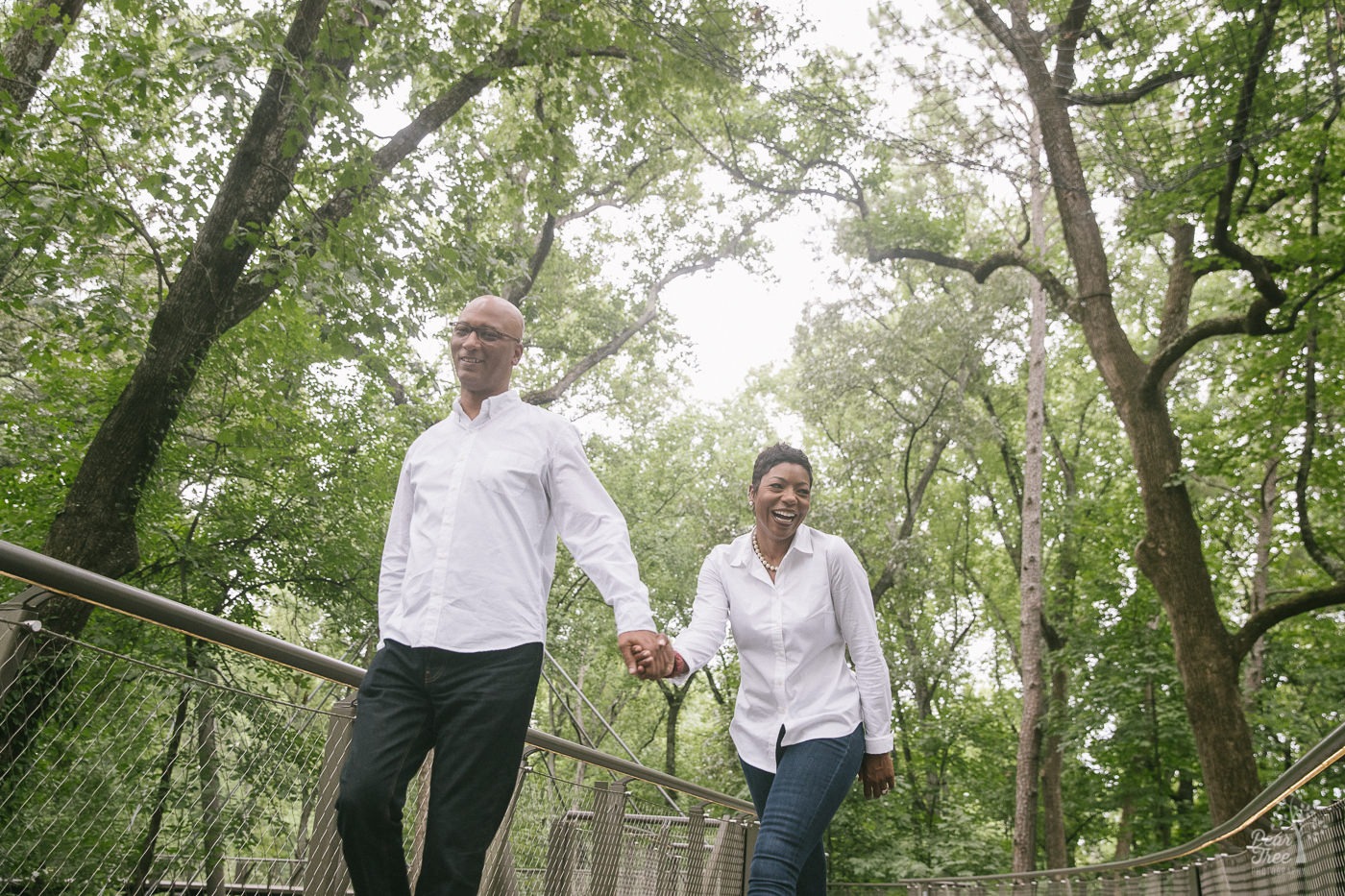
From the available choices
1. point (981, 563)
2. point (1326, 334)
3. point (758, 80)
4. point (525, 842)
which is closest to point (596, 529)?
point (525, 842)

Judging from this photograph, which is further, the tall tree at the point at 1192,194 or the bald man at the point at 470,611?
the tall tree at the point at 1192,194

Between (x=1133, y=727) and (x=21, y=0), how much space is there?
16074mm

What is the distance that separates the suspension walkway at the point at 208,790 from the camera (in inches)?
95.2

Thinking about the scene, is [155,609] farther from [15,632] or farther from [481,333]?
[481,333]

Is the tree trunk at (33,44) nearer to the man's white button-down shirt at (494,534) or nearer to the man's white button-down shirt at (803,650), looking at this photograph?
the man's white button-down shirt at (494,534)

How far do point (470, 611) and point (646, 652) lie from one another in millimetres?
428

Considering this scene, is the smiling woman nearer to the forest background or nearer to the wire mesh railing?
the wire mesh railing

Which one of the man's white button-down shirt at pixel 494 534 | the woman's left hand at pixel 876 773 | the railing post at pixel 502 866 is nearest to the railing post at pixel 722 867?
the railing post at pixel 502 866

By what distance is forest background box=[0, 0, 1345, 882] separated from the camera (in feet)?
23.0

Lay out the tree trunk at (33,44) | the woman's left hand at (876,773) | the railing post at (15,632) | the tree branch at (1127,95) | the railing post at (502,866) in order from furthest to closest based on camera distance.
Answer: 1. the tree branch at (1127,95)
2. the tree trunk at (33,44)
3. the railing post at (502,866)
4. the woman's left hand at (876,773)
5. the railing post at (15,632)

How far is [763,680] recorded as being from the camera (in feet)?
9.95

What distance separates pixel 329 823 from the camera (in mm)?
2934

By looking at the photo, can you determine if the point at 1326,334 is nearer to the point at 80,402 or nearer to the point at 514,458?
the point at 514,458

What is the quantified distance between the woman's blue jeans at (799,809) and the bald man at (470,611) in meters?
0.58
